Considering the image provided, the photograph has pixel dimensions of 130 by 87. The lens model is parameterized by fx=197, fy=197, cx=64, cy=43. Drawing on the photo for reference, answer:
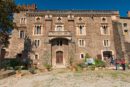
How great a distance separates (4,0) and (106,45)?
23078mm

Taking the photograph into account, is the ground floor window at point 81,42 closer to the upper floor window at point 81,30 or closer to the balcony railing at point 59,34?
the upper floor window at point 81,30

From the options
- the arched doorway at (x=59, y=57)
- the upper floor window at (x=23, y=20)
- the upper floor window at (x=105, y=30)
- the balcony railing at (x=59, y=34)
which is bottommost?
the arched doorway at (x=59, y=57)

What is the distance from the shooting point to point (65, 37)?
133 ft

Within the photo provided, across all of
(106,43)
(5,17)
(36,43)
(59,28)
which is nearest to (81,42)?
(106,43)

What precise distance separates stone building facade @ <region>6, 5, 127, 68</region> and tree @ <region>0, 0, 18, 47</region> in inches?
417

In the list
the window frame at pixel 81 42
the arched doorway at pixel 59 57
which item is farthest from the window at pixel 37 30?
the window frame at pixel 81 42

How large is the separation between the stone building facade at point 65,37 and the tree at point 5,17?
10.6 m

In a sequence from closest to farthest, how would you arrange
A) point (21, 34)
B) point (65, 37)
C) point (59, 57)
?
point (65, 37) < point (59, 57) < point (21, 34)

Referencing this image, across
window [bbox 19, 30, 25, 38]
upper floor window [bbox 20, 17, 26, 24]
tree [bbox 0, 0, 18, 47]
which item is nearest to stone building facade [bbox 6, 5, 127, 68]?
window [bbox 19, 30, 25, 38]

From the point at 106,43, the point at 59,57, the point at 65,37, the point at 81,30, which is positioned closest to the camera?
the point at 65,37

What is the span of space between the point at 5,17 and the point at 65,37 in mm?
14148

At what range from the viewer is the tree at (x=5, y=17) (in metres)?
29.6

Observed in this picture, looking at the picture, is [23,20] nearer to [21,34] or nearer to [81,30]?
[21,34]

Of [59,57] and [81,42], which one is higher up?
[81,42]
